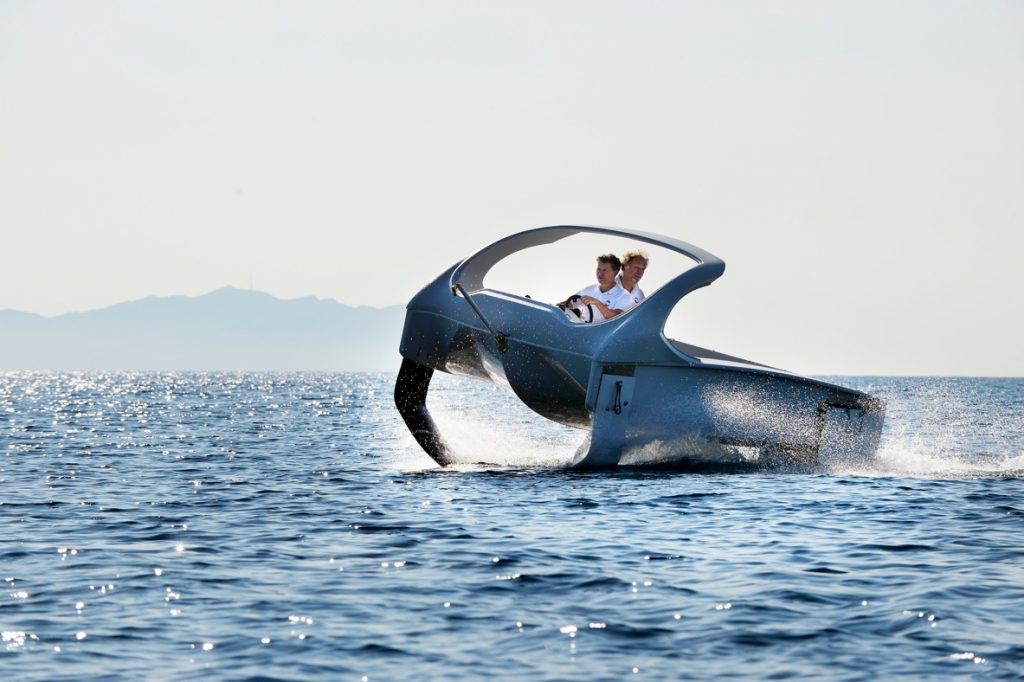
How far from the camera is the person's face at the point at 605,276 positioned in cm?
1477

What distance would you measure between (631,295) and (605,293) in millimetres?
276

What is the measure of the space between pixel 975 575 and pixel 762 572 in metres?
1.28

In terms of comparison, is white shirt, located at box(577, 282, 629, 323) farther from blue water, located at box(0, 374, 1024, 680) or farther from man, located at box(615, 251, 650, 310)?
blue water, located at box(0, 374, 1024, 680)

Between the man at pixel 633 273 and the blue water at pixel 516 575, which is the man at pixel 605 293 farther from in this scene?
the blue water at pixel 516 575

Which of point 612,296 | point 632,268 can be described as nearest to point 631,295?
point 612,296

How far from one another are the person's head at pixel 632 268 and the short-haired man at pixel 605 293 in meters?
0.12

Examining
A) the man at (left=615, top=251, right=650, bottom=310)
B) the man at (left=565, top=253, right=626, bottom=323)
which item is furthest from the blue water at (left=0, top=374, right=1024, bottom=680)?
the man at (left=615, top=251, right=650, bottom=310)

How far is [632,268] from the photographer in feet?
48.6

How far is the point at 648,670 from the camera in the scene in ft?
19.9

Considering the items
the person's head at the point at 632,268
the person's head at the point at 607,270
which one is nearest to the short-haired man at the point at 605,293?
the person's head at the point at 607,270

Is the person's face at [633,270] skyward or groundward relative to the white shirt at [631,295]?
skyward

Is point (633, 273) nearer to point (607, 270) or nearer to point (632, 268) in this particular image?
point (632, 268)

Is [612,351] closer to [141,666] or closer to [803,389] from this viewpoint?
[803,389]

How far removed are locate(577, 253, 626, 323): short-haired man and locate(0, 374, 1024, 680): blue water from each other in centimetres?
171
